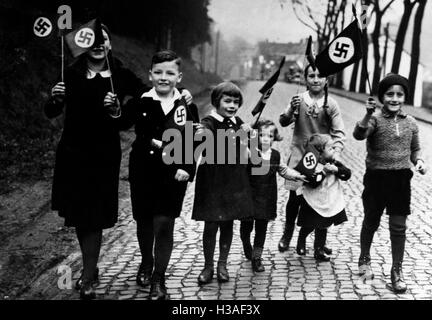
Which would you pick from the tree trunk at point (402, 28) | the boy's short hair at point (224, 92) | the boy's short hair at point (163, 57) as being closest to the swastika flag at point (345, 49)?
the boy's short hair at point (224, 92)

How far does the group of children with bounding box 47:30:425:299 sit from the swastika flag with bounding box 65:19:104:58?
25cm

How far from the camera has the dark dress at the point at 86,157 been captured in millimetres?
4926

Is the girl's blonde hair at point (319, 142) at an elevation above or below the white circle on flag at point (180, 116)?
below

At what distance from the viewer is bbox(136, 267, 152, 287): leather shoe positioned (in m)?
5.26

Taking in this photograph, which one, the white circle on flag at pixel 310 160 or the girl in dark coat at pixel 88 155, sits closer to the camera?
the girl in dark coat at pixel 88 155

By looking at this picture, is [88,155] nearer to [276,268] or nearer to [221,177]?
[221,177]

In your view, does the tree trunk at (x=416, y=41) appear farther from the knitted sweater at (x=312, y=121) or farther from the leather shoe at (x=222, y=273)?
the leather shoe at (x=222, y=273)

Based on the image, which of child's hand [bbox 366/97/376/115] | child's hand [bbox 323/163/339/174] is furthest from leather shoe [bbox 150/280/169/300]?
child's hand [bbox 366/97/376/115]

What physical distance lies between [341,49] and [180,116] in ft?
5.00

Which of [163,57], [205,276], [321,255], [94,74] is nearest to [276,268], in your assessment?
[321,255]

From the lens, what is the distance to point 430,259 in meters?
6.04

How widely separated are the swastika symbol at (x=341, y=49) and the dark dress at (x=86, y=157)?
1.88 metres

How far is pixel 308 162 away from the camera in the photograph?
586cm

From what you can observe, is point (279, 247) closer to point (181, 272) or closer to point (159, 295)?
point (181, 272)
